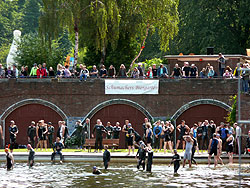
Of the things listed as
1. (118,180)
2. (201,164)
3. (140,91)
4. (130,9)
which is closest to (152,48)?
(130,9)

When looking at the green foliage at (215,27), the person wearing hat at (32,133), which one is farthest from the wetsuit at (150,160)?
the green foliage at (215,27)

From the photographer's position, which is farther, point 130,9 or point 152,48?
point 152,48

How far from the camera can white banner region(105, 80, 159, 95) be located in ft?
133

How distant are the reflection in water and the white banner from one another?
9.24 meters

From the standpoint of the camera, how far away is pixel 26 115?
136 feet

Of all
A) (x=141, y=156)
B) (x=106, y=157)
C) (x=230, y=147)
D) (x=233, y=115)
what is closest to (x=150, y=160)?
(x=141, y=156)

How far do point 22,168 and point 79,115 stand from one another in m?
10.6

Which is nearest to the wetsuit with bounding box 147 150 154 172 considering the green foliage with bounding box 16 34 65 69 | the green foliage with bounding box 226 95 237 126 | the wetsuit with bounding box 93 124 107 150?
the wetsuit with bounding box 93 124 107 150

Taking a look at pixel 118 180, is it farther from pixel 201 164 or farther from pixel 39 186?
pixel 201 164

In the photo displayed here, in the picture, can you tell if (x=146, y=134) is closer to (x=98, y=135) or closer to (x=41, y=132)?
(x=98, y=135)

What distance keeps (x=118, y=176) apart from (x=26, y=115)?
48.6 ft

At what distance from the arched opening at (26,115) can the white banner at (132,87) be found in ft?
12.0

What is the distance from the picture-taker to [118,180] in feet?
88.0

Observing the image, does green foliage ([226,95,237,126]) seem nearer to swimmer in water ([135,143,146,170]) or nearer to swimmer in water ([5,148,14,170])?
swimmer in water ([135,143,146,170])
